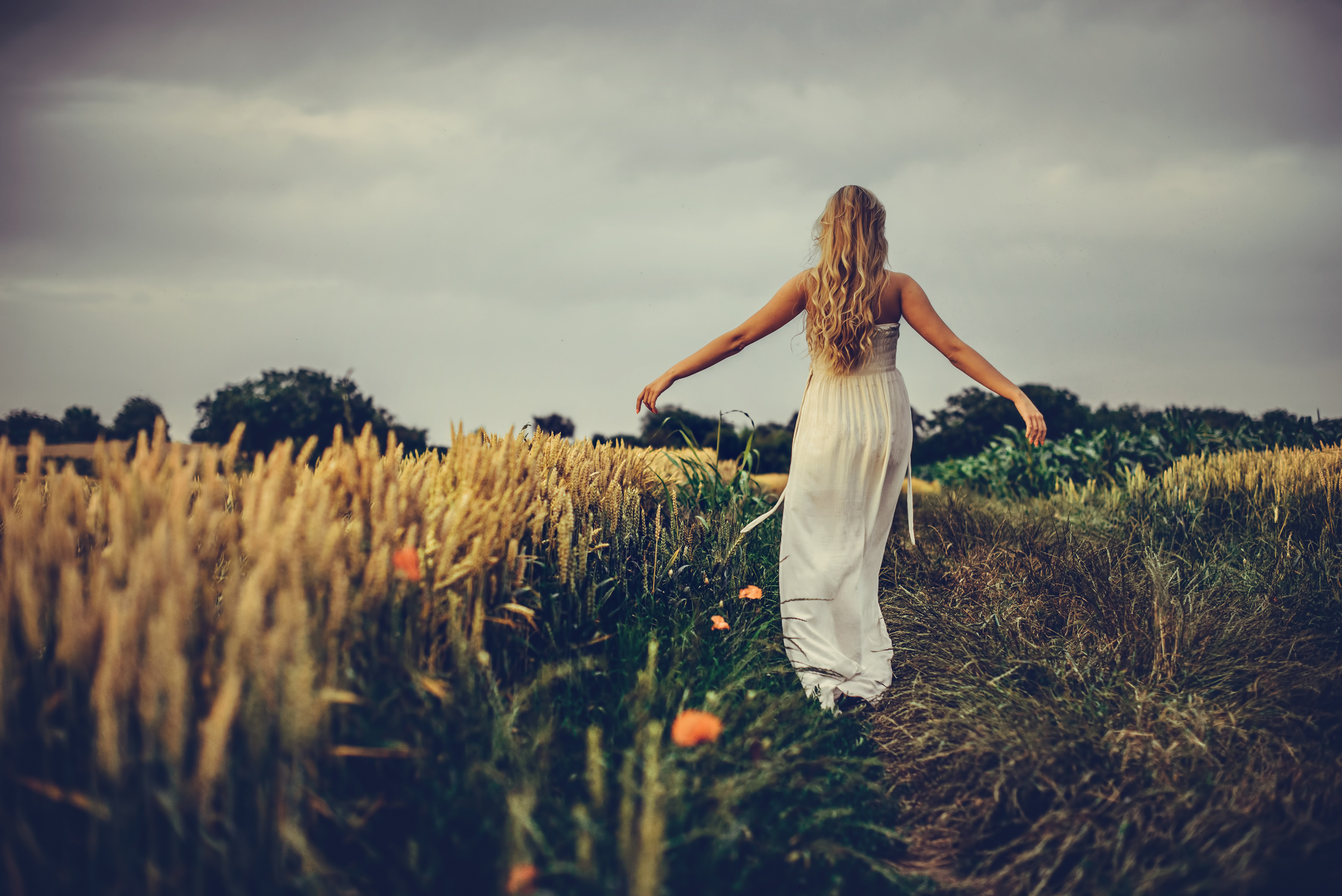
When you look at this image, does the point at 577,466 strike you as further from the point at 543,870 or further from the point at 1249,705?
the point at 1249,705

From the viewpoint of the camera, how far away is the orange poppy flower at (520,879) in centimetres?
144

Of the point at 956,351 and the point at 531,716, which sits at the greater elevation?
the point at 956,351

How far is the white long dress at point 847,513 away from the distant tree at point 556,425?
1.32 meters

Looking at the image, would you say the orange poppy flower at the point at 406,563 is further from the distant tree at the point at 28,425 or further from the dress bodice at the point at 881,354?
the distant tree at the point at 28,425

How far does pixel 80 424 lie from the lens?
9.30m

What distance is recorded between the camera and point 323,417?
12.1m

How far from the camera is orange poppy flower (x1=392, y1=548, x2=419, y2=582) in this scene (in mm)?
1841

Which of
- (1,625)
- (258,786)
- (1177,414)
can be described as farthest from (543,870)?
(1177,414)

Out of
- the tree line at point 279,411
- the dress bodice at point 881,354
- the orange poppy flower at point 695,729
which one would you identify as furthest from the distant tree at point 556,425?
the tree line at point 279,411

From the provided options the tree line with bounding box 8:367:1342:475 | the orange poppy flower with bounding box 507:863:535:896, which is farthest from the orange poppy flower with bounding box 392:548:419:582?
the tree line with bounding box 8:367:1342:475

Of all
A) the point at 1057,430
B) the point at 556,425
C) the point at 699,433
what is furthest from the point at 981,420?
the point at 556,425

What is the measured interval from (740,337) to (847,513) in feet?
2.90

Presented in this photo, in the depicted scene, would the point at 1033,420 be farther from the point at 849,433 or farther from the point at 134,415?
the point at 134,415

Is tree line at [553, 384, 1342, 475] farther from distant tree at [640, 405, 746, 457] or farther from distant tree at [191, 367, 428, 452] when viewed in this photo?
distant tree at [191, 367, 428, 452]
